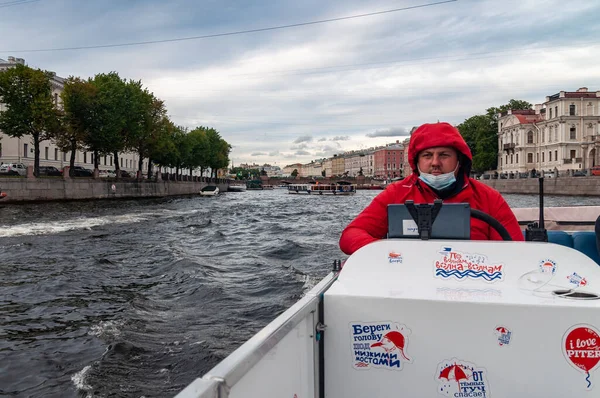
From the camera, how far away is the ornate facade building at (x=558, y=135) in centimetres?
6781

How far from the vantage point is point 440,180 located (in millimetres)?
3193

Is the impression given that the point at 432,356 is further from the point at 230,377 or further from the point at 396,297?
the point at 230,377

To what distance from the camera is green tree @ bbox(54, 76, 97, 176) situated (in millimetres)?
39344

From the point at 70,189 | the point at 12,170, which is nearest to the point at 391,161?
the point at 70,189

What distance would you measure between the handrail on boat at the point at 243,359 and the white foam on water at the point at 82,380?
3.15 meters

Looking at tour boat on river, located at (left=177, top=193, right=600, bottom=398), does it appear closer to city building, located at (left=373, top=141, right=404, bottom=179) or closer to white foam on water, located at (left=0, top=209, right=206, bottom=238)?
white foam on water, located at (left=0, top=209, right=206, bottom=238)

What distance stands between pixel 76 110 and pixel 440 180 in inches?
1666

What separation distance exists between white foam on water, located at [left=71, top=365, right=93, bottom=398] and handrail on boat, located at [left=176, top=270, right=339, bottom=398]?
124 inches

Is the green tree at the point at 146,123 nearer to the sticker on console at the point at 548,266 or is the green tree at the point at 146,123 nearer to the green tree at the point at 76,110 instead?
the green tree at the point at 76,110

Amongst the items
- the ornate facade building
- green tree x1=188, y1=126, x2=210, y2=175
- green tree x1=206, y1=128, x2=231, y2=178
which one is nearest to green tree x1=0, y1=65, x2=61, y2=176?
green tree x1=188, y1=126, x2=210, y2=175

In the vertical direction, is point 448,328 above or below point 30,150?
below

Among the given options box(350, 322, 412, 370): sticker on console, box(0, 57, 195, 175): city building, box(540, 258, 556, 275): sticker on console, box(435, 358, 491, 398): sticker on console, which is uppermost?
box(0, 57, 195, 175): city building

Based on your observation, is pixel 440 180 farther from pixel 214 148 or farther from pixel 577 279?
pixel 214 148

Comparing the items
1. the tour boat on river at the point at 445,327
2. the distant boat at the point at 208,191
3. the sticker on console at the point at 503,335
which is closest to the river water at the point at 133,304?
the tour boat on river at the point at 445,327
